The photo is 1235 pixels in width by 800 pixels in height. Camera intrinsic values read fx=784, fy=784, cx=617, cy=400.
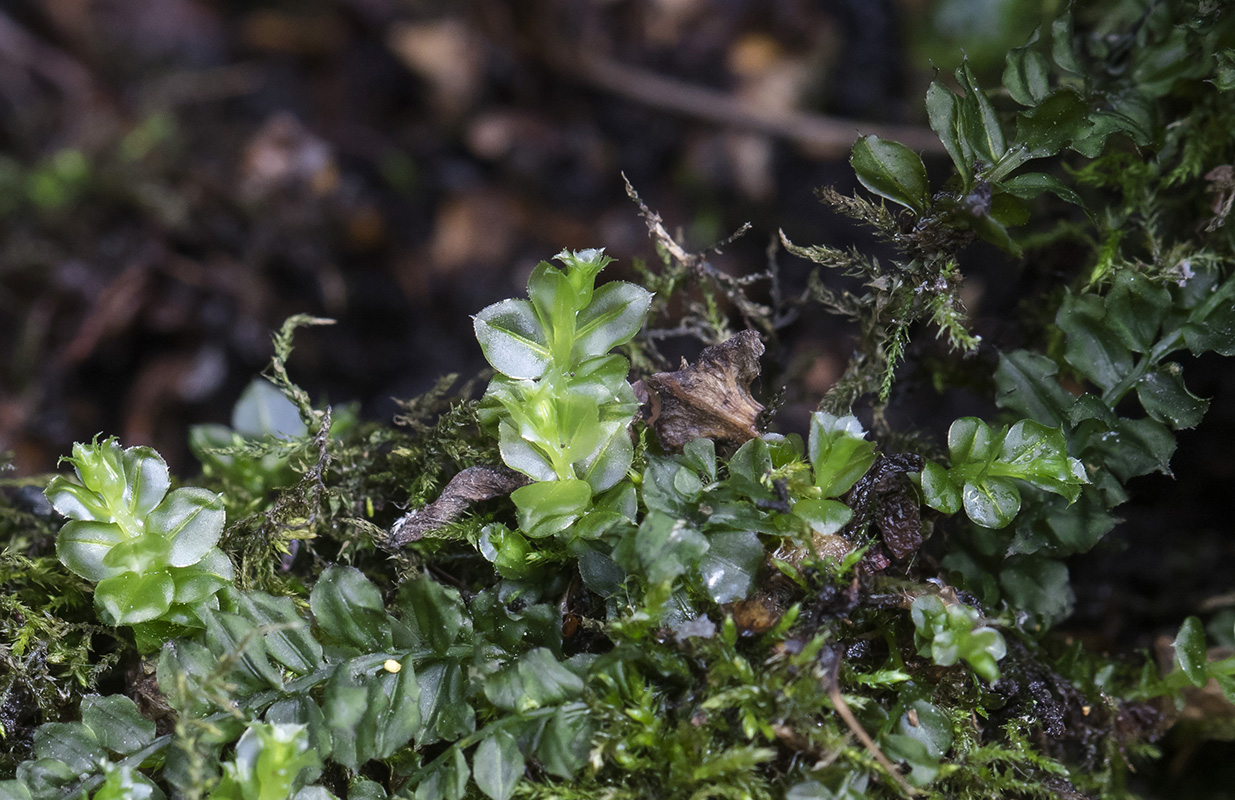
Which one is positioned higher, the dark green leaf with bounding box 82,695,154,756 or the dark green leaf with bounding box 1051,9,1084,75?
the dark green leaf with bounding box 1051,9,1084,75

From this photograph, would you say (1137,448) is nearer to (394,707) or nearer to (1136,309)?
(1136,309)

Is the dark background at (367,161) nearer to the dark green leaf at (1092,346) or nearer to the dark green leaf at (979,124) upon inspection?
the dark green leaf at (1092,346)

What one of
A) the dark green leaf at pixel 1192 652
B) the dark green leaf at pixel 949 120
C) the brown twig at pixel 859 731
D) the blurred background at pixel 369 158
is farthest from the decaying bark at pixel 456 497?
the blurred background at pixel 369 158

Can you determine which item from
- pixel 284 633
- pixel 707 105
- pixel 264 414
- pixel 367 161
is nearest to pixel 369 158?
pixel 367 161

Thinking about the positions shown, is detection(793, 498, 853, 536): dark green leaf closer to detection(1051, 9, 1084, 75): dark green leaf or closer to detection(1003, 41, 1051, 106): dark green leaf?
detection(1003, 41, 1051, 106): dark green leaf

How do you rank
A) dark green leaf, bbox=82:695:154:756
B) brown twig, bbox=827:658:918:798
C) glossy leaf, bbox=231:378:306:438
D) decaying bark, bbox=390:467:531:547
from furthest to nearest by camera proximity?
1. glossy leaf, bbox=231:378:306:438
2. decaying bark, bbox=390:467:531:547
3. dark green leaf, bbox=82:695:154:756
4. brown twig, bbox=827:658:918:798

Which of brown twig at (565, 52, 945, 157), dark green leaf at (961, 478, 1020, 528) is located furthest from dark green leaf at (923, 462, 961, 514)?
brown twig at (565, 52, 945, 157)

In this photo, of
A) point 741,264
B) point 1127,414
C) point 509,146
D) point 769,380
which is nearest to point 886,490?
point 769,380
